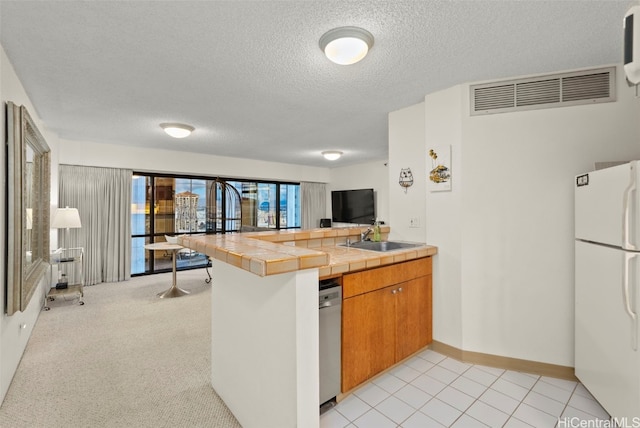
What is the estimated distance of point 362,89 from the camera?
8.71 ft

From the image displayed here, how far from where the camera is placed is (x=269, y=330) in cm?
143

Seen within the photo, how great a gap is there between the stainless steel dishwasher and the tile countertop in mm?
107

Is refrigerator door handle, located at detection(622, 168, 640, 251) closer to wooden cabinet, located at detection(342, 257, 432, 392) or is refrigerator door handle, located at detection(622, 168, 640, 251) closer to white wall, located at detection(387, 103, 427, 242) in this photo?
wooden cabinet, located at detection(342, 257, 432, 392)

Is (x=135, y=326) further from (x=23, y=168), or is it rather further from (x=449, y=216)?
(x=449, y=216)

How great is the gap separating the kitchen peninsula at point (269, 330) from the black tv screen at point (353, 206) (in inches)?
187

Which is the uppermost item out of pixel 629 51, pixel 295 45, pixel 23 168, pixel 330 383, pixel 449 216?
pixel 295 45

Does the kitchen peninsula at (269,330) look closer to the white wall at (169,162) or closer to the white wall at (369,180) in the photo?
the white wall at (169,162)

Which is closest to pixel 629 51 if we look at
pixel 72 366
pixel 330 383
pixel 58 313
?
pixel 330 383

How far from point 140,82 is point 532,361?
396 centimetres

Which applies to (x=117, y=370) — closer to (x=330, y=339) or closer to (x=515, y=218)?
(x=330, y=339)

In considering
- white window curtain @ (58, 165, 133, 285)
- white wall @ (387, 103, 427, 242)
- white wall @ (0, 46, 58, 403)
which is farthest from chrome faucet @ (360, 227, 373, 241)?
white window curtain @ (58, 165, 133, 285)

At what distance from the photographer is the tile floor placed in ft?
5.67

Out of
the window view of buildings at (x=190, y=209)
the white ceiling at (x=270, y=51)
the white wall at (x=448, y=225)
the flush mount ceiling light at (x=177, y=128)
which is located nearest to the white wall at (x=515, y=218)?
the white wall at (x=448, y=225)

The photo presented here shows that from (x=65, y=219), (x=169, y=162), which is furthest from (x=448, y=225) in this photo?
(x=169, y=162)
